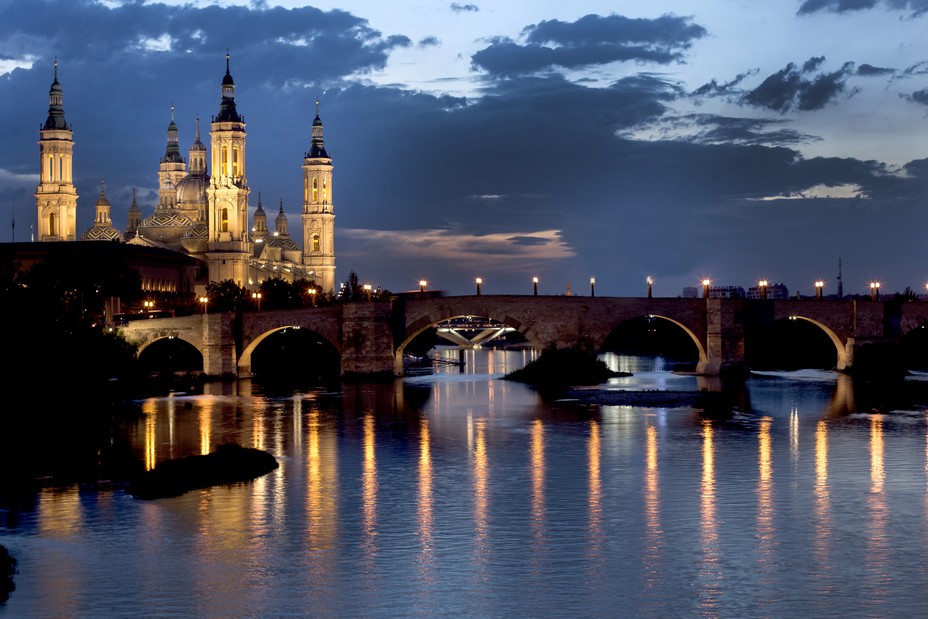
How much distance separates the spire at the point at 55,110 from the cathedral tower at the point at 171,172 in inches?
1032

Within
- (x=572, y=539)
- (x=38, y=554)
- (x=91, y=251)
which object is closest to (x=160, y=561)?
(x=38, y=554)

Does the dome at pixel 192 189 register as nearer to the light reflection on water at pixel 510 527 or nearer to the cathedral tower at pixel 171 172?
the cathedral tower at pixel 171 172

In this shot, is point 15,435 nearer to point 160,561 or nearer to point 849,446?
point 160,561

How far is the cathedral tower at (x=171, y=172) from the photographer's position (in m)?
148

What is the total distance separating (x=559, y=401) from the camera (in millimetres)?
59656

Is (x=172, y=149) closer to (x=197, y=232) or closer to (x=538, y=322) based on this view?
(x=197, y=232)

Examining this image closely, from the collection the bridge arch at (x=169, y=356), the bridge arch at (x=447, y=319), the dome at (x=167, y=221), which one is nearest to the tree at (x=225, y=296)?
the bridge arch at (x=169, y=356)

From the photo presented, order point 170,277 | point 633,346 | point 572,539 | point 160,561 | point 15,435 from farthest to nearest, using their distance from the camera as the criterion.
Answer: point 170,277, point 633,346, point 15,435, point 572,539, point 160,561

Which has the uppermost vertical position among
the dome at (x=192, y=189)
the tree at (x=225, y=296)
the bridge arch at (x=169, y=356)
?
the dome at (x=192, y=189)

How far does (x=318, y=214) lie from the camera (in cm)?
15200

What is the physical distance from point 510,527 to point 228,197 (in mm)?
98016

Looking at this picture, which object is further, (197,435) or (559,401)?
(559,401)

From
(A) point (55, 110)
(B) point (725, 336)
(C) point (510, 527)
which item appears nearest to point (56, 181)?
(A) point (55, 110)

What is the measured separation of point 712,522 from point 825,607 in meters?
6.68
